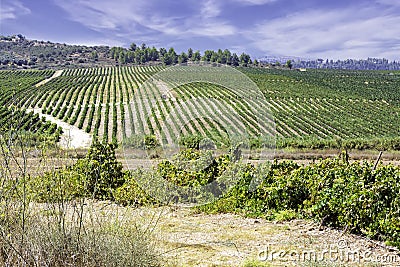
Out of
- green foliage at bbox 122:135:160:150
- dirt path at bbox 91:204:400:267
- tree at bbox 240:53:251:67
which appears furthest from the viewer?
tree at bbox 240:53:251:67

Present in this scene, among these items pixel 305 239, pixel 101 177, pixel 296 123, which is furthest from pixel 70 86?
pixel 305 239

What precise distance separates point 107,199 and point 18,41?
175 m

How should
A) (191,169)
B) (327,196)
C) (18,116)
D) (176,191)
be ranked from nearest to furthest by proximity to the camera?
(18,116)
(327,196)
(176,191)
(191,169)

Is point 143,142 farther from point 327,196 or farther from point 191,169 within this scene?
point 327,196

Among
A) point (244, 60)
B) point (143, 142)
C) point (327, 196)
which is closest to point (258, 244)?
point (327, 196)

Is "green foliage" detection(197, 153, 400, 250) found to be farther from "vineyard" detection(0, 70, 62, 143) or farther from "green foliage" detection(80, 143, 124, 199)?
"vineyard" detection(0, 70, 62, 143)

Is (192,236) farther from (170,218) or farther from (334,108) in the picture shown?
(334,108)

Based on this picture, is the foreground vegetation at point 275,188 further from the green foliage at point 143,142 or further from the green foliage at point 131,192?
the green foliage at point 143,142

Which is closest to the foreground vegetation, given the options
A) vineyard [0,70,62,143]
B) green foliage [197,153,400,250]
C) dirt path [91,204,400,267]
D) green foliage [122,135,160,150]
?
green foliage [197,153,400,250]

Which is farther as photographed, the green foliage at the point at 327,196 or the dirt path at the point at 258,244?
the green foliage at the point at 327,196

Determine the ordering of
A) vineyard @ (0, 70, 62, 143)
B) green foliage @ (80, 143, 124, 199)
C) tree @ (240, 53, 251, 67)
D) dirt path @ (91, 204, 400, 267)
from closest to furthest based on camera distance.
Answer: vineyard @ (0, 70, 62, 143)
dirt path @ (91, 204, 400, 267)
green foliage @ (80, 143, 124, 199)
tree @ (240, 53, 251, 67)

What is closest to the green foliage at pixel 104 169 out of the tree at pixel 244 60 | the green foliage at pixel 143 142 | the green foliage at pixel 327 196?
the green foliage at pixel 143 142

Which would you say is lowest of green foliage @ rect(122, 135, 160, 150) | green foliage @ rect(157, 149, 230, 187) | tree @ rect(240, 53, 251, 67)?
green foliage @ rect(157, 149, 230, 187)

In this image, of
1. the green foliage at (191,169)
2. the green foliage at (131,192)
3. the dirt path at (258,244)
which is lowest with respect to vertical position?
the dirt path at (258,244)
